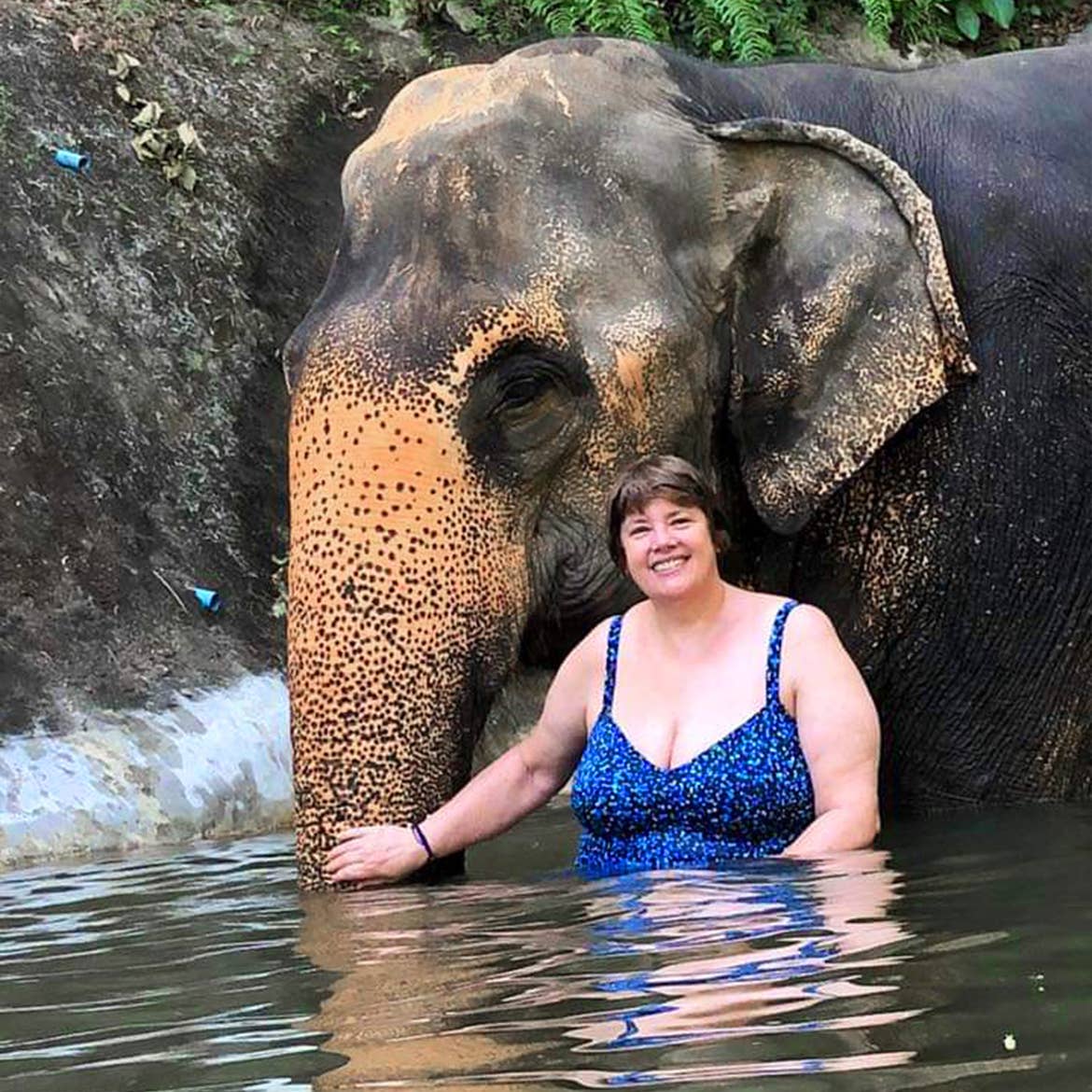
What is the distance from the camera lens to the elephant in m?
5.45

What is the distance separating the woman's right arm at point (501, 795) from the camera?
5.34 meters

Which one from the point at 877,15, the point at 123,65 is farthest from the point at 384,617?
the point at 877,15

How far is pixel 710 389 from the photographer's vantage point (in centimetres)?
591

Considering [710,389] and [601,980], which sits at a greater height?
[710,389]

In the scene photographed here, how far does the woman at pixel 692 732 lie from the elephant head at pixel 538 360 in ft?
0.63

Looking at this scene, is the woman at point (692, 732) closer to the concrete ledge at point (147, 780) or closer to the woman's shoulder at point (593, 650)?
the woman's shoulder at point (593, 650)

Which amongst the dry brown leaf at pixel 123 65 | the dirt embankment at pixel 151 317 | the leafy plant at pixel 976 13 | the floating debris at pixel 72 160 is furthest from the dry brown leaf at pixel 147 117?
the leafy plant at pixel 976 13

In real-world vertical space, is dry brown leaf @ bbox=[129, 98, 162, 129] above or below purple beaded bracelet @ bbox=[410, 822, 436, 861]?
above

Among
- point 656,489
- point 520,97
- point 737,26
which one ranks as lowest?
point 656,489

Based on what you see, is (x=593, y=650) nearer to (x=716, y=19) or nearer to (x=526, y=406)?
Result: (x=526, y=406)

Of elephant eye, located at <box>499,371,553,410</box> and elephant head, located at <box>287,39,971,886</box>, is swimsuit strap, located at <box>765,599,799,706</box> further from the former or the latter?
elephant eye, located at <box>499,371,553,410</box>

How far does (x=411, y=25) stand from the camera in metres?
11.6

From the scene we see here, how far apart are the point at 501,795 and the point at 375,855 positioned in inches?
11.1

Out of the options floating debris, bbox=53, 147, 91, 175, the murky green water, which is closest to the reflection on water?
the murky green water
